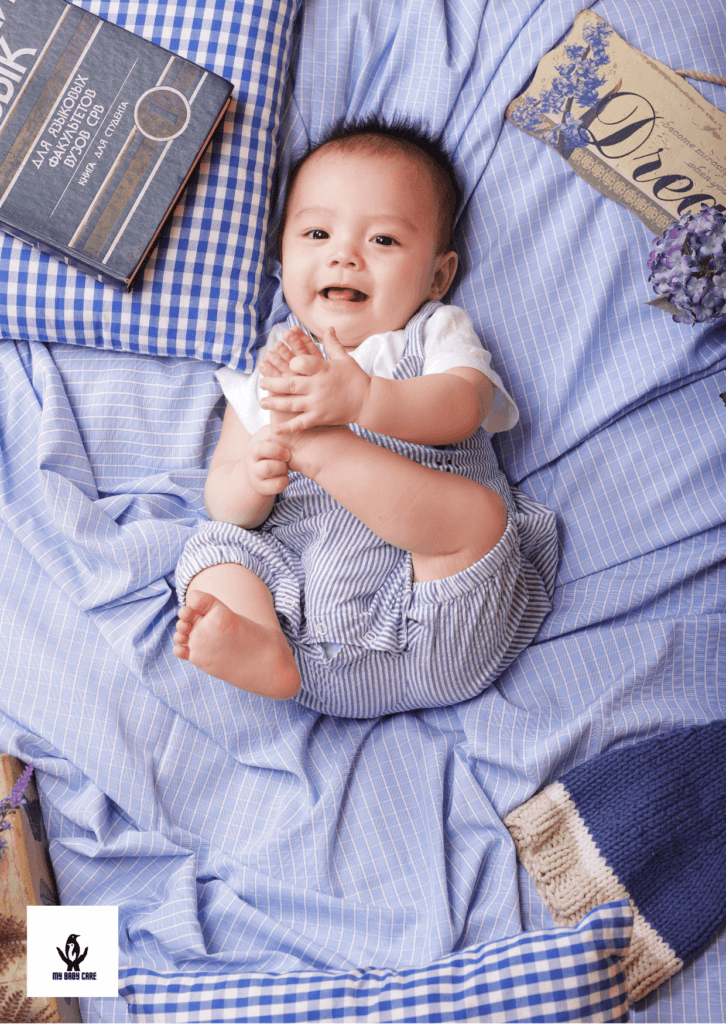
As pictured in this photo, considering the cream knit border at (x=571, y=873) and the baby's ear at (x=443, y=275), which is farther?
the baby's ear at (x=443, y=275)

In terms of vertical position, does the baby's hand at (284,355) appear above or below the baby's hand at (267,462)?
above

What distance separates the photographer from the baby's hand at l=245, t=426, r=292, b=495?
3.19ft

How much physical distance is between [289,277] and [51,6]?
52cm

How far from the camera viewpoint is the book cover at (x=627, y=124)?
3.92 ft

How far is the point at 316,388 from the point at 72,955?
0.76 metres

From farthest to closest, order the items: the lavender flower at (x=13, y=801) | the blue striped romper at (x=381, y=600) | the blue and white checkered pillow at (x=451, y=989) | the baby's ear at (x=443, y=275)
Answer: the baby's ear at (x=443, y=275) → the blue striped romper at (x=381, y=600) → the lavender flower at (x=13, y=801) → the blue and white checkered pillow at (x=451, y=989)

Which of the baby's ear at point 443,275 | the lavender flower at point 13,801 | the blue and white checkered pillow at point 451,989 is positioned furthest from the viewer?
the baby's ear at point 443,275

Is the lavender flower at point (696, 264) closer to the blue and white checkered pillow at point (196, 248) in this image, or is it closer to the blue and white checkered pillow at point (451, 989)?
the blue and white checkered pillow at point (196, 248)

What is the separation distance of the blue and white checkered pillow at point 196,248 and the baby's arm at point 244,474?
0.48ft

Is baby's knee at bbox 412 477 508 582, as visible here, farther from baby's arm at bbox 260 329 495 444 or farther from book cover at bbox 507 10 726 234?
book cover at bbox 507 10 726 234

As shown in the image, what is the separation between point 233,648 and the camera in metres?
0.93

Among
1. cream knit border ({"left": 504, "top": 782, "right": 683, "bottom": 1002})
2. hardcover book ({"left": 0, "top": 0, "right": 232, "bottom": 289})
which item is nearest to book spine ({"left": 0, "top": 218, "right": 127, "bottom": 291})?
hardcover book ({"left": 0, "top": 0, "right": 232, "bottom": 289})

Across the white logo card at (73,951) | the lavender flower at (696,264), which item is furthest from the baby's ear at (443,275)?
the white logo card at (73,951)

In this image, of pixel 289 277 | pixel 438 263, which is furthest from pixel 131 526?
pixel 438 263
